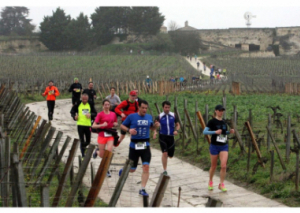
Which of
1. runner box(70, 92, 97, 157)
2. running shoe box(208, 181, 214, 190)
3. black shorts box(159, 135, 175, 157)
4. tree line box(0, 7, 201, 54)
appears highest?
tree line box(0, 7, 201, 54)

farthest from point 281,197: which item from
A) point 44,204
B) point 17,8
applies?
point 17,8

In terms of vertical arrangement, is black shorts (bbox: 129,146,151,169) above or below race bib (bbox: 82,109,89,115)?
below

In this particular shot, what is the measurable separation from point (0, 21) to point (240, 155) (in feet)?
366

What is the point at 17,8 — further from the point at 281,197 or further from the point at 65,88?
the point at 281,197

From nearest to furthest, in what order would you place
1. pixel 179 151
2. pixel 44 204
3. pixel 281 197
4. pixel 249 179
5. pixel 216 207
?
pixel 216 207 → pixel 44 204 → pixel 281 197 → pixel 249 179 → pixel 179 151

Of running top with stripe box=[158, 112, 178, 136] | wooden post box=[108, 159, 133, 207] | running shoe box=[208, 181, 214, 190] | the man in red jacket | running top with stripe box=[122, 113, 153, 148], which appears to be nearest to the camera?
wooden post box=[108, 159, 133, 207]

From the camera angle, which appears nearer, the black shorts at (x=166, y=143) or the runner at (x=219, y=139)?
the runner at (x=219, y=139)

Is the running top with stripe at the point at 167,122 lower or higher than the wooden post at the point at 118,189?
higher

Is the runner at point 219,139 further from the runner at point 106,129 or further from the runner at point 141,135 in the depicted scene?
the runner at point 106,129

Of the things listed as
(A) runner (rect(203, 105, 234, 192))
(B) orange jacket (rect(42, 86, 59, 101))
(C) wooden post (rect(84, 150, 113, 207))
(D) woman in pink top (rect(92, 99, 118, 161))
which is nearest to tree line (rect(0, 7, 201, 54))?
(B) orange jacket (rect(42, 86, 59, 101))

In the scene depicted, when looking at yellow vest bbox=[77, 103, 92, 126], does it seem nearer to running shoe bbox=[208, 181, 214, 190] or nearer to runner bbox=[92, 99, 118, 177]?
runner bbox=[92, 99, 118, 177]

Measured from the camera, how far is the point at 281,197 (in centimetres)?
886

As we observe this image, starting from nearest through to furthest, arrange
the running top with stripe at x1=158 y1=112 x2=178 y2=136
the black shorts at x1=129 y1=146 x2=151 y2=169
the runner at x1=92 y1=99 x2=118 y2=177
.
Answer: the black shorts at x1=129 y1=146 x2=151 y2=169 < the running top with stripe at x1=158 y1=112 x2=178 y2=136 < the runner at x1=92 y1=99 x2=118 y2=177

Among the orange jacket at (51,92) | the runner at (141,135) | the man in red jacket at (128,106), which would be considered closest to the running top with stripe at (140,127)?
the runner at (141,135)
